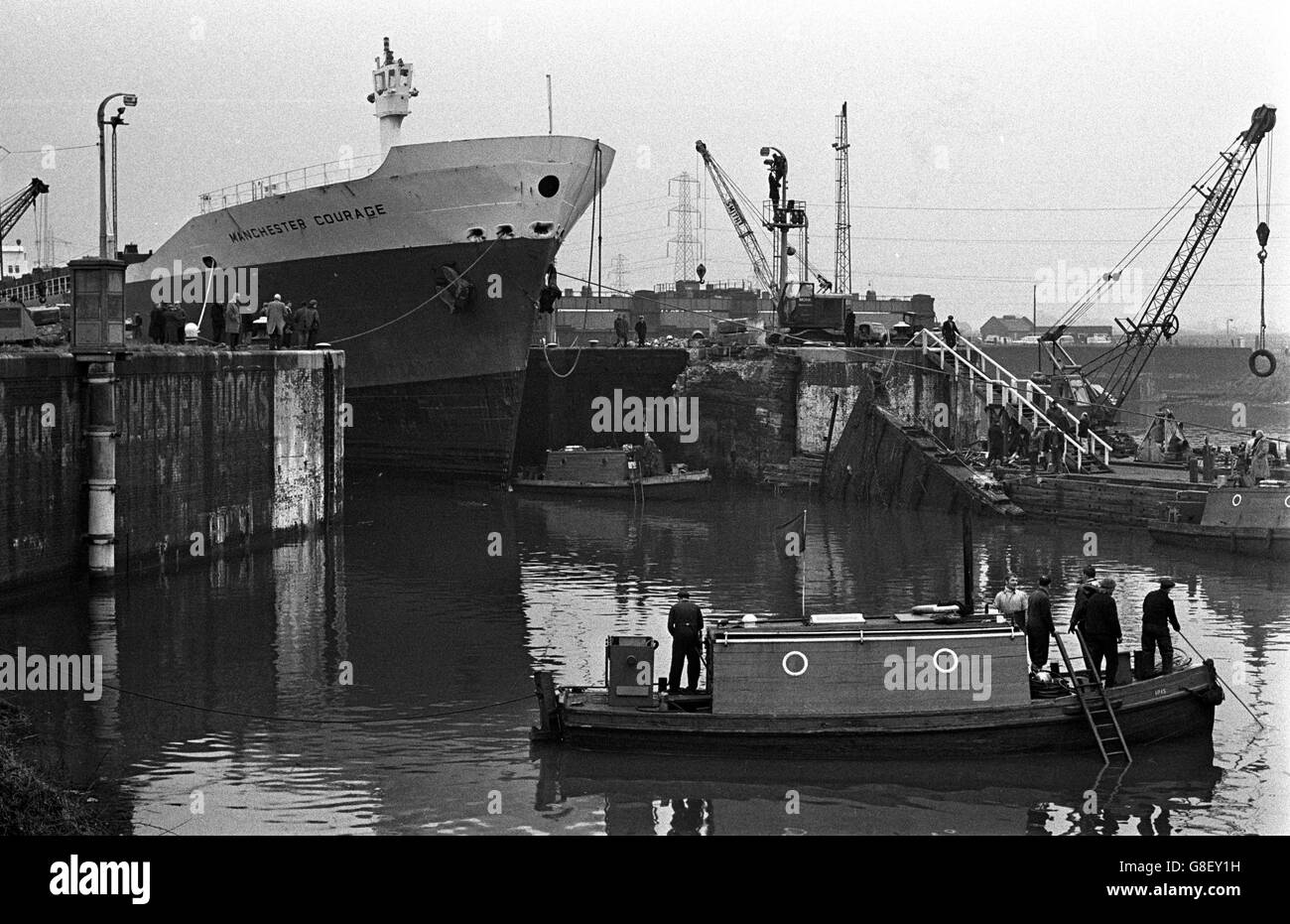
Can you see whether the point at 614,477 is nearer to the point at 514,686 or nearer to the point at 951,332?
the point at 951,332

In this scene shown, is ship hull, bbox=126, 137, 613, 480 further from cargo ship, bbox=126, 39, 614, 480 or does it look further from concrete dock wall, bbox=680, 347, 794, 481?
concrete dock wall, bbox=680, 347, 794, 481

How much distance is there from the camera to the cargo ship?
5088cm

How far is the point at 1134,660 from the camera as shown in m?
21.1

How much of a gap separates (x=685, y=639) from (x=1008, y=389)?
33.7 metres

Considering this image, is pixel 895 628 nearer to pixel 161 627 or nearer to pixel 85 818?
pixel 85 818

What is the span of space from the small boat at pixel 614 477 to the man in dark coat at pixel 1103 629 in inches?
1183

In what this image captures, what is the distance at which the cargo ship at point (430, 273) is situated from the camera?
5088cm

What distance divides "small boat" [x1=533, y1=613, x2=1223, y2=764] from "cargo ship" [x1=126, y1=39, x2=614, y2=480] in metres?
33.5

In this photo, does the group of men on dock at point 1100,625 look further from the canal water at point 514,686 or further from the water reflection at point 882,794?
the water reflection at point 882,794

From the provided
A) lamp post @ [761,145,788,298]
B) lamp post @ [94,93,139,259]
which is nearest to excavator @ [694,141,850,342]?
lamp post @ [761,145,788,298]
